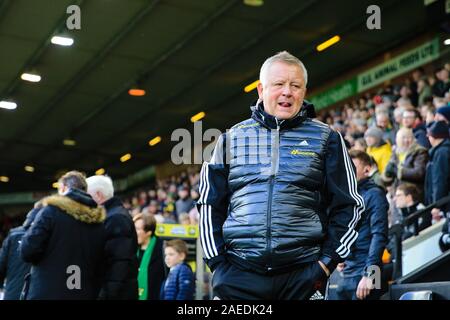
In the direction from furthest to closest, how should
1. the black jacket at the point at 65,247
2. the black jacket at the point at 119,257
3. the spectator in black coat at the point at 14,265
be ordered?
the spectator in black coat at the point at 14,265 < the black jacket at the point at 119,257 < the black jacket at the point at 65,247

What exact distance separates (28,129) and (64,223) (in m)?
19.6

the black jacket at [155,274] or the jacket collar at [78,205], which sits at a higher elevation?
the jacket collar at [78,205]

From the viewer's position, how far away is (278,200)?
12.2ft

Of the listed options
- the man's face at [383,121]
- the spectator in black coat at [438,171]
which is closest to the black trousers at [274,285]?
the spectator in black coat at [438,171]

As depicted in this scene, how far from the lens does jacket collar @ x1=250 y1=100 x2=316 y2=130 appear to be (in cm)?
391

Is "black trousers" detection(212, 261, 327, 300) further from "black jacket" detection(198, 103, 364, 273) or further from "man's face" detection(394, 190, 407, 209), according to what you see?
"man's face" detection(394, 190, 407, 209)

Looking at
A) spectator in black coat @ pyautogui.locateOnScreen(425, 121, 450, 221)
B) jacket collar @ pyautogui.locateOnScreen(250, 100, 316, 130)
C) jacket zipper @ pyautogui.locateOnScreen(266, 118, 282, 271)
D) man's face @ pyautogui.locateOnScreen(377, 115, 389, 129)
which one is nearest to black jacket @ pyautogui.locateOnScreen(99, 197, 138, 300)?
jacket collar @ pyautogui.locateOnScreen(250, 100, 316, 130)

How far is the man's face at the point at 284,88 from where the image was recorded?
390cm

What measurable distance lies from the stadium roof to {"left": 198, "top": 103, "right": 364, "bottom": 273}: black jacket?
36.7 feet

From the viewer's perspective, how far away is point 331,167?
389 cm

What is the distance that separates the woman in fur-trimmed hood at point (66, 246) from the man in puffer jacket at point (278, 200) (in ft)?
8.68

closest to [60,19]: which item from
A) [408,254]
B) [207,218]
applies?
[408,254]

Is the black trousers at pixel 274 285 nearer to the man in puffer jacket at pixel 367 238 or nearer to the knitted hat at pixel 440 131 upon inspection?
the man in puffer jacket at pixel 367 238
